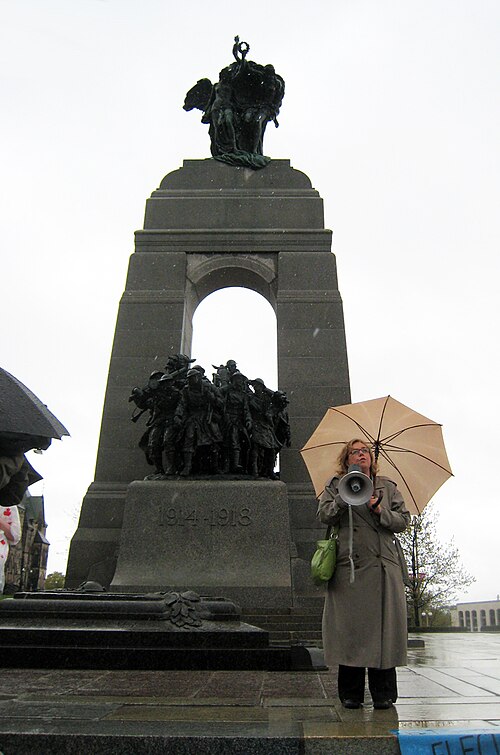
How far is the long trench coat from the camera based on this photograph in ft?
14.7

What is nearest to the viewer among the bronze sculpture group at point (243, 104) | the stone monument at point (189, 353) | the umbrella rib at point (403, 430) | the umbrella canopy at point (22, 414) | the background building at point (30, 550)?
the umbrella canopy at point (22, 414)

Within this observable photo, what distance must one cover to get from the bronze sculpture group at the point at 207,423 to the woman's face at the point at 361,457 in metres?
7.41

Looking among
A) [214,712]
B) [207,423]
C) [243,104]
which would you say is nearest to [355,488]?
[214,712]

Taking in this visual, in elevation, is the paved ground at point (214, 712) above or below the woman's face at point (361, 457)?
below

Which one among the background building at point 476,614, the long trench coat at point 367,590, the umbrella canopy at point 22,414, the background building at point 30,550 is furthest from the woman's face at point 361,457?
the background building at point 476,614

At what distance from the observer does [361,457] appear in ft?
16.1

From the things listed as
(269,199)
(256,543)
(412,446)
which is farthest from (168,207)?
(412,446)

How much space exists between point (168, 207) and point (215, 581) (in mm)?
9498

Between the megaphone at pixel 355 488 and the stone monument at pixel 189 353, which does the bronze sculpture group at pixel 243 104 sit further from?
the megaphone at pixel 355 488

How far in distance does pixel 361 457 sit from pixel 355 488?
1.08ft

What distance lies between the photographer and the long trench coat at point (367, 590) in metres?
4.49

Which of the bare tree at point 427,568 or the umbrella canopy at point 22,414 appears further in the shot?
the bare tree at point 427,568

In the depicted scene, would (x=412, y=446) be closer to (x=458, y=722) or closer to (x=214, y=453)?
(x=458, y=722)

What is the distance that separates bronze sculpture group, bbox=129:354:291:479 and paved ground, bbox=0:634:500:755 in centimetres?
600
